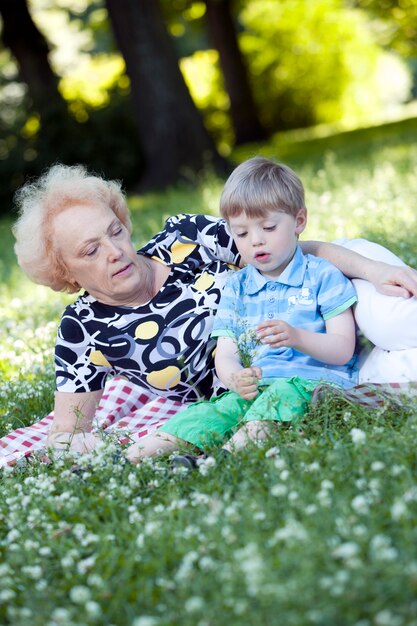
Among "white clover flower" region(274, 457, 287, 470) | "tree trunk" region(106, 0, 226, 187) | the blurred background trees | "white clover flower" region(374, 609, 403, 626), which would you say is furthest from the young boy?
"tree trunk" region(106, 0, 226, 187)

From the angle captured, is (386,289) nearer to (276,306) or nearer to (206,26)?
(276,306)

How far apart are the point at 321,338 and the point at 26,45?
1812 centimetres

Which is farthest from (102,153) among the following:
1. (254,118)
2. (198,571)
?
(198,571)

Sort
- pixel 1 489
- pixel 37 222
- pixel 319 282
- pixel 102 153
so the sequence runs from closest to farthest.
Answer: pixel 1 489 → pixel 319 282 → pixel 37 222 → pixel 102 153

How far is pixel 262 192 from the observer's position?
4.40 meters

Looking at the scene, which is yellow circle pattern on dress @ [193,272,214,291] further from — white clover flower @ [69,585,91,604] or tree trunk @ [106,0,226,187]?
tree trunk @ [106,0,226,187]

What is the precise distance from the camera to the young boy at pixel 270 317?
4246 mm

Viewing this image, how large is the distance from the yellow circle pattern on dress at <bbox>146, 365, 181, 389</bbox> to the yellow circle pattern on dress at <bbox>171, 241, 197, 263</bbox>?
618 millimetres

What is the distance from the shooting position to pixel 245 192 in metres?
4.41

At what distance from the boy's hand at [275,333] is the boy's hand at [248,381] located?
144 millimetres

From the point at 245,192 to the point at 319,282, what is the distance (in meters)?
0.56

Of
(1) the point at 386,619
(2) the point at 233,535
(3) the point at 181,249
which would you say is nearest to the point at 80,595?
(2) the point at 233,535

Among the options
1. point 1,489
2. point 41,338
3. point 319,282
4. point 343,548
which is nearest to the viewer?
point 343,548

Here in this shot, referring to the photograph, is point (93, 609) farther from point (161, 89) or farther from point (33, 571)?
point (161, 89)
